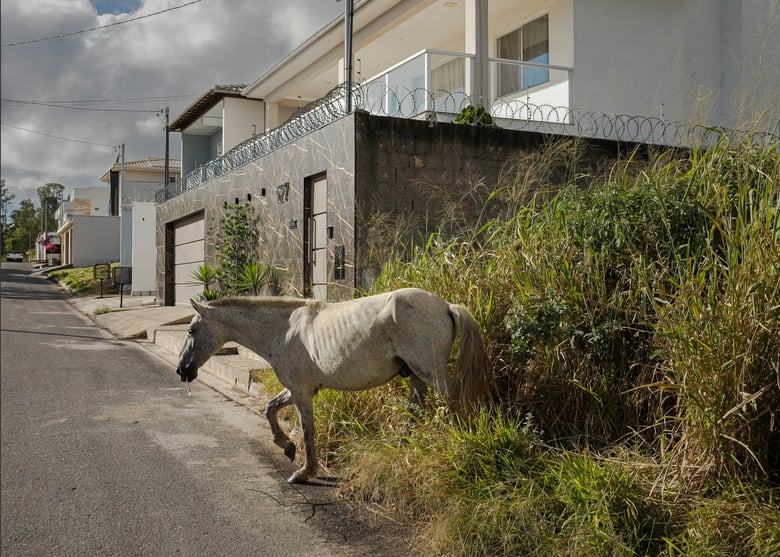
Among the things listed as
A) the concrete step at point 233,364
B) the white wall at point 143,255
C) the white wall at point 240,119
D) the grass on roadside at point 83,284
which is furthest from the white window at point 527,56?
the grass on roadside at point 83,284

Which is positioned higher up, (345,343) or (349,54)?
(349,54)

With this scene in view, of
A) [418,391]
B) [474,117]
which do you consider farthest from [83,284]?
[418,391]

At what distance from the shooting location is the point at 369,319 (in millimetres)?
4988

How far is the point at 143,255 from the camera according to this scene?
2714cm

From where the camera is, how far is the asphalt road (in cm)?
414

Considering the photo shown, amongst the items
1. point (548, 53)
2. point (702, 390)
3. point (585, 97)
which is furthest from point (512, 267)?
point (548, 53)

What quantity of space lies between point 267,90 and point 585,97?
35.6ft

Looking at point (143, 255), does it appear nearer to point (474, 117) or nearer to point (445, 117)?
point (445, 117)

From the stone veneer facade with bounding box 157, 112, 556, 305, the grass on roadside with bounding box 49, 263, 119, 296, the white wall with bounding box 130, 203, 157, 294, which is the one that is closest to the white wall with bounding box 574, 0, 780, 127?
the stone veneer facade with bounding box 157, 112, 556, 305

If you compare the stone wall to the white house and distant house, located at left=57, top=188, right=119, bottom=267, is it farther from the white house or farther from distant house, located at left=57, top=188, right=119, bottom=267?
distant house, located at left=57, top=188, right=119, bottom=267

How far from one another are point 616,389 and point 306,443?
219cm

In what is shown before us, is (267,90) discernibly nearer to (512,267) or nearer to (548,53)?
(548,53)

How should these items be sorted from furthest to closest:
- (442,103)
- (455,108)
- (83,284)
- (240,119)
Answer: (83,284)
(240,119)
(442,103)
(455,108)

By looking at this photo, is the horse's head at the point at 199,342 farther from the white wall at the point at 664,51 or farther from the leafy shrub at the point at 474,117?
the white wall at the point at 664,51
